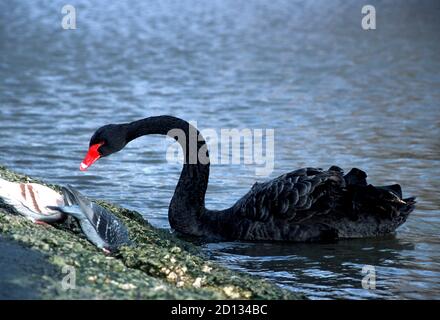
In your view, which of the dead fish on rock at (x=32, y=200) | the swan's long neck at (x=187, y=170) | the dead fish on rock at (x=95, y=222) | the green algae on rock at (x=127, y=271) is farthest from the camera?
the swan's long neck at (x=187, y=170)

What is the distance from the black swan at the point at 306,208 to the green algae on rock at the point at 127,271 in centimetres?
118

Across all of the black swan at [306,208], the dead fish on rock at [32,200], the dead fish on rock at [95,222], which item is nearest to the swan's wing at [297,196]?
the black swan at [306,208]

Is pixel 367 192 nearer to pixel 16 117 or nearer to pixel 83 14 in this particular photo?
pixel 16 117

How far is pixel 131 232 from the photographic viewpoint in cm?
589

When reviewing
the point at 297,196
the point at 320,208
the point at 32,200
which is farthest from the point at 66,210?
the point at 320,208

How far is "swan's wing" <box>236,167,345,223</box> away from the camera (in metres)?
6.54

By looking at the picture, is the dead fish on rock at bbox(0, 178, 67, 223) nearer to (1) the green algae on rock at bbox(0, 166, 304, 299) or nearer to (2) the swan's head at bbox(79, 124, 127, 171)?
(1) the green algae on rock at bbox(0, 166, 304, 299)

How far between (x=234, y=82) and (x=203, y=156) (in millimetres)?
6468

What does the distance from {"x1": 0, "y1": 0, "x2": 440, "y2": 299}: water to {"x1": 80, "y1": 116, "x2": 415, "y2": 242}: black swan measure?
0.46ft

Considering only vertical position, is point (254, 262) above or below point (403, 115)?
below

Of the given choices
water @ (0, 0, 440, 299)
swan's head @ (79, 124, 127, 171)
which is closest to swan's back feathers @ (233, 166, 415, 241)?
water @ (0, 0, 440, 299)

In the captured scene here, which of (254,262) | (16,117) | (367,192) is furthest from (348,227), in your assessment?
(16,117)

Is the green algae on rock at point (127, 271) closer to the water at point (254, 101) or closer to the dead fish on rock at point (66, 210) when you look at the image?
the dead fish on rock at point (66, 210)

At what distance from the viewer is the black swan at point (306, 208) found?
21.5 ft
